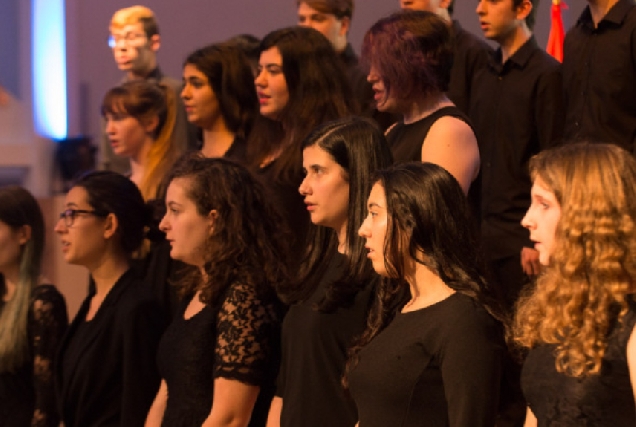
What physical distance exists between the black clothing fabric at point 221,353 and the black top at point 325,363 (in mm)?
244

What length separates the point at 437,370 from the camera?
2443mm

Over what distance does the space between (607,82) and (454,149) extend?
2.33 ft

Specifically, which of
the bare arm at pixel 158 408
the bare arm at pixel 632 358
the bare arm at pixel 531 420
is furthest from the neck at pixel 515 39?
the bare arm at pixel 632 358

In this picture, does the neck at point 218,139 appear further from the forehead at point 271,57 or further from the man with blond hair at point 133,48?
the man with blond hair at point 133,48

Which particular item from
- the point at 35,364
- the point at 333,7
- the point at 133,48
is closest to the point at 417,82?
the point at 333,7

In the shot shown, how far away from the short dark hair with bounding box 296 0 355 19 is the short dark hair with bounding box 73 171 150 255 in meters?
1.17

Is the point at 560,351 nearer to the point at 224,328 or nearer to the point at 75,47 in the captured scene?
the point at 224,328

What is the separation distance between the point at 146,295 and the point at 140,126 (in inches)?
44.8

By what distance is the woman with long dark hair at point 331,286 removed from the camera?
114 inches

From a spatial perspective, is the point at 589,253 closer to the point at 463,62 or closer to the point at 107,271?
the point at 107,271

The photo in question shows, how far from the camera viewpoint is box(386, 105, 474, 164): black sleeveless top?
3.24 meters

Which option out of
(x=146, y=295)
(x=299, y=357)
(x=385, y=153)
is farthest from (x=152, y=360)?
(x=385, y=153)

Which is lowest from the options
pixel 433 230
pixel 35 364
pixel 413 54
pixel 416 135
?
pixel 35 364

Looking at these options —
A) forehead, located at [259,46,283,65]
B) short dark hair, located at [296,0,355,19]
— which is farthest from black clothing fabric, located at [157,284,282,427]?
short dark hair, located at [296,0,355,19]
